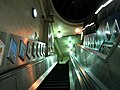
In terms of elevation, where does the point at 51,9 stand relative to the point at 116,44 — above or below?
above

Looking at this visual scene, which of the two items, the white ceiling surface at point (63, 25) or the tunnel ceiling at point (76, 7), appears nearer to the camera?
the white ceiling surface at point (63, 25)

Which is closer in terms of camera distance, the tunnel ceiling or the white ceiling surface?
the white ceiling surface

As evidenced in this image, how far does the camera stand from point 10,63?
3.58 m

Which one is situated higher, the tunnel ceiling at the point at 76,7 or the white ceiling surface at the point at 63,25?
the tunnel ceiling at the point at 76,7

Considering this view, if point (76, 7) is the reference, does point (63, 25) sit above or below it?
below

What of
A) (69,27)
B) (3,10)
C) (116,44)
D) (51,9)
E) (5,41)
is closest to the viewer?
(116,44)

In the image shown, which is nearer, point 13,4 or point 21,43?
point 21,43

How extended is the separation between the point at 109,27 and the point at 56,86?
2.81 m

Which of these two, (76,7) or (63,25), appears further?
(76,7)

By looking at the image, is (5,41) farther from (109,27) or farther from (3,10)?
(109,27)

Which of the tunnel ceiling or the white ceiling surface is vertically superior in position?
the tunnel ceiling

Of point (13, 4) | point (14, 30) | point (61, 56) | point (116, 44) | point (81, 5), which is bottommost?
point (61, 56)

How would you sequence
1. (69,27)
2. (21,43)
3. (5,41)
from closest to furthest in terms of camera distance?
(5,41), (21,43), (69,27)

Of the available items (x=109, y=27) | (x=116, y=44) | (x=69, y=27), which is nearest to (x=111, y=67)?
(x=116, y=44)
